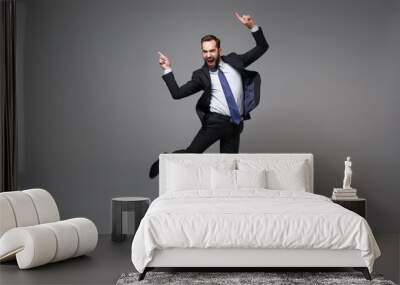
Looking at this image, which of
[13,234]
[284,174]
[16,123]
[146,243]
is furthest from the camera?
[16,123]

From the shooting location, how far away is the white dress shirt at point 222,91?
23.4 feet

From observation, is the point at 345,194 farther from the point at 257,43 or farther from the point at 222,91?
the point at 257,43

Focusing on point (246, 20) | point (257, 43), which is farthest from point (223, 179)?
point (246, 20)

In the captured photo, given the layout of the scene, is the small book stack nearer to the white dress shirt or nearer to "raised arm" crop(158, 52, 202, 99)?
the white dress shirt

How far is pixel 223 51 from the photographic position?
23.8 feet

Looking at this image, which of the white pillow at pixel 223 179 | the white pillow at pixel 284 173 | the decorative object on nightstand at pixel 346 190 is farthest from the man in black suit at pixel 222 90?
the decorative object on nightstand at pixel 346 190

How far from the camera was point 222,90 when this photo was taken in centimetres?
713

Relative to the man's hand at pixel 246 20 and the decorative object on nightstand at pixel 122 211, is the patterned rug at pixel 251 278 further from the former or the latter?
the man's hand at pixel 246 20

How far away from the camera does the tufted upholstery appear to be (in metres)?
5.18

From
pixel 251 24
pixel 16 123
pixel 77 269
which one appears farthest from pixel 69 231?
pixel 251 24

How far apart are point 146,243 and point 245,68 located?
3019 millimetres

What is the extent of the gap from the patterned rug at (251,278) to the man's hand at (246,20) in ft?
10.3

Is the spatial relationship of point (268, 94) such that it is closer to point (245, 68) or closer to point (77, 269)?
point (245, 68)

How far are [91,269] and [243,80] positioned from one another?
285 cm
